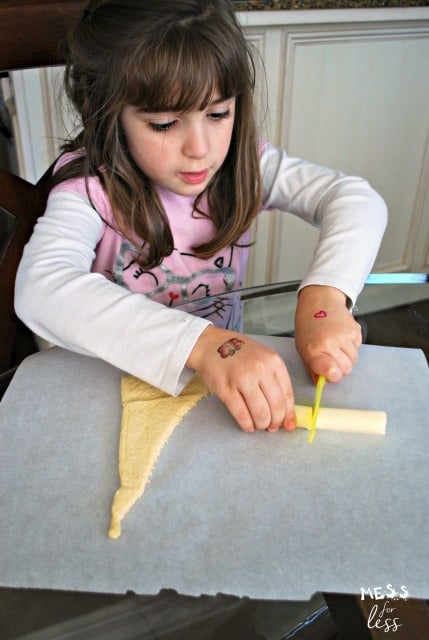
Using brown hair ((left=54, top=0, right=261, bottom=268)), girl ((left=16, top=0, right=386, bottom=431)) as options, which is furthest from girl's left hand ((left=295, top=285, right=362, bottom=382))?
brown hair ((left=54, top=0, right=261, bottom=268))

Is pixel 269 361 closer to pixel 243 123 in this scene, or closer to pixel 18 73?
pixel 243 123

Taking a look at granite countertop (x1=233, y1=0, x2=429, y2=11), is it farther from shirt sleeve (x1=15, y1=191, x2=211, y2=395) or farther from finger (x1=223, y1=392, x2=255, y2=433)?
finger (x1=223, y1=392, x2=255, y2=433)

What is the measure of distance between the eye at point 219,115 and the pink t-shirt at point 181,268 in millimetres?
169

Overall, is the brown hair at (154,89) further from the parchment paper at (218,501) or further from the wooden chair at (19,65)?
the parchment paper at (218,501)

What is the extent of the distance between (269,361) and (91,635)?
28 cm

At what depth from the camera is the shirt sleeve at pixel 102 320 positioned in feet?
2.07

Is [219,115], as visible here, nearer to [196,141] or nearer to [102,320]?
[196,141]

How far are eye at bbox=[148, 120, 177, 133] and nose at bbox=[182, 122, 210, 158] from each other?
0.06 feet

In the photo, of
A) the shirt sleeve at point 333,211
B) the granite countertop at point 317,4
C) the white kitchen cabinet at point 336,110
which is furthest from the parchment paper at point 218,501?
the granite countertop at point 317,4

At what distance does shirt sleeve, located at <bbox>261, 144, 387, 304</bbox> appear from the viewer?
756 mm

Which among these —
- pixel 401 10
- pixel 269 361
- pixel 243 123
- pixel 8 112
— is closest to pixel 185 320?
pixel 269 361

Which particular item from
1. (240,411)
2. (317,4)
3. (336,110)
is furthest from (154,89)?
(336,110)

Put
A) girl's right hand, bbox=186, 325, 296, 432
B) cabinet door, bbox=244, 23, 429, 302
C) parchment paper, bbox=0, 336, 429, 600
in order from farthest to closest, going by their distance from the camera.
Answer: cabinet door, bbox=244, 23, 429, 302, girl's right hand, bbox=186, 325, 296, 432, parchment paper, bbox=0, 336, 429, 600

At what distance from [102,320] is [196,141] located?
23cm
